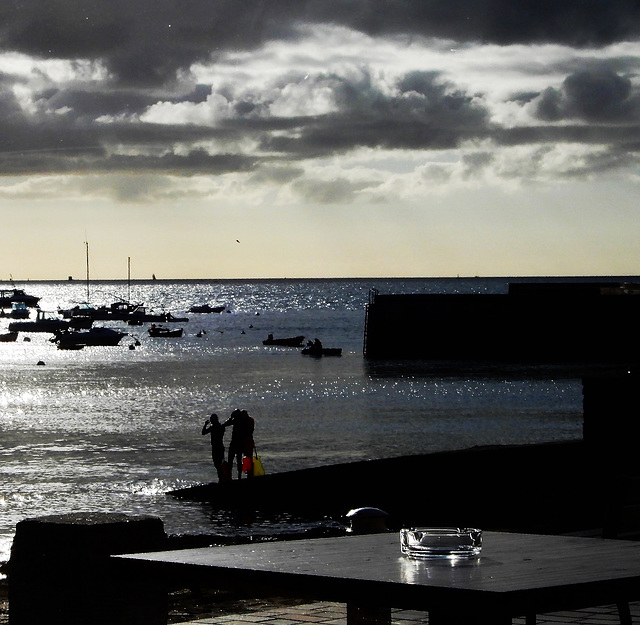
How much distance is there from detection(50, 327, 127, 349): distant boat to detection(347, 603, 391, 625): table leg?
127542mm

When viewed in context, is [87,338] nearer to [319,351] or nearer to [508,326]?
[319,351]

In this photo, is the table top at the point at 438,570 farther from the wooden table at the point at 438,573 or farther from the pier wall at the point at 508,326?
the pier wall at the point at 508,326

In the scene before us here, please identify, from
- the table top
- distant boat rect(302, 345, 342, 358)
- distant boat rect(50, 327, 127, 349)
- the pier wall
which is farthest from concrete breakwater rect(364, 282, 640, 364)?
the table top

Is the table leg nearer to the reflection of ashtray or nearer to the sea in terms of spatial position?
the reflection of ashtray

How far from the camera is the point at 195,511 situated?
73.0 ft

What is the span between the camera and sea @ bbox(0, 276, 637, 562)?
2803 centimetres

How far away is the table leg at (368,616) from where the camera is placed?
5961 millimetres

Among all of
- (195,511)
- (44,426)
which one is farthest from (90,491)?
(44,426)

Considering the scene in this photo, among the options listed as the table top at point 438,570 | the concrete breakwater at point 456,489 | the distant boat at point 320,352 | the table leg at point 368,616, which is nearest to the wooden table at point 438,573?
the table top at point 438,570

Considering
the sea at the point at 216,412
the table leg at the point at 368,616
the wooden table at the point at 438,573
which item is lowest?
the sea at the point at 216,412

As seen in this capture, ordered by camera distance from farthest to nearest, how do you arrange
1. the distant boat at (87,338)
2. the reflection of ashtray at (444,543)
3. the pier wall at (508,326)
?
the distant boat at (87,338) < the pier wall at (508,326) < the reflection of ashtray at (444,543)

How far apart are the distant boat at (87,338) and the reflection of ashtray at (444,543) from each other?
129356mm

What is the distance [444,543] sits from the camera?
423 centimetres

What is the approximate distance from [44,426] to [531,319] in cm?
3975
